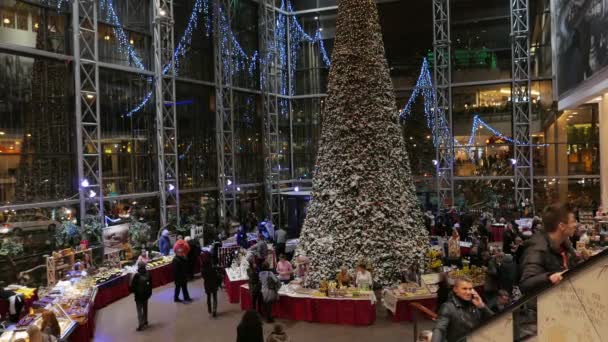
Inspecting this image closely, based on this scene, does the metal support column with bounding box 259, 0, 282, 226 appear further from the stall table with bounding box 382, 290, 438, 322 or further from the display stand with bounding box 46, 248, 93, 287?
the stall table with bounding box 382, 290, 438, 322

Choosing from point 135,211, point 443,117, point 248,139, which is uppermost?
point 443,117

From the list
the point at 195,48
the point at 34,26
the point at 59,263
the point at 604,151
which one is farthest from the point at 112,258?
the point at 604,151

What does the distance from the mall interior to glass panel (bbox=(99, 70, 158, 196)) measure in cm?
6

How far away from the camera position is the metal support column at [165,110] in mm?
16094

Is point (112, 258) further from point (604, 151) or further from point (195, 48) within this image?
point (604, 151)

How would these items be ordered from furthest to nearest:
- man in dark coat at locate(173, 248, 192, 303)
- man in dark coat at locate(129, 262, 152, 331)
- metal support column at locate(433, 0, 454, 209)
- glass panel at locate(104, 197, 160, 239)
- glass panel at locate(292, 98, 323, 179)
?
glass panel at locate(292, 98, 323, 179) → metal support column at locate(433, 0, 454, 209) → glass panel at locate(104, 197, 160, 239) → man in dark coat at locate(173, 248, 192, 303) → man in dark coat at locate(129, 262, 152, 331)

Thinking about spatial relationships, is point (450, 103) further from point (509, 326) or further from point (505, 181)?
point (509, 326)

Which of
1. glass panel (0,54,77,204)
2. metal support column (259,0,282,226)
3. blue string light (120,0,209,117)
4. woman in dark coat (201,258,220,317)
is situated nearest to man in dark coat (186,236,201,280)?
woman in dark coat (201,258,220,317)

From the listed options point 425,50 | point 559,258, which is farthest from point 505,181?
point 559,258

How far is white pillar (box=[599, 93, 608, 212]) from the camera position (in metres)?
17.4

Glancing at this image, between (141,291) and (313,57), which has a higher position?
(313,57)

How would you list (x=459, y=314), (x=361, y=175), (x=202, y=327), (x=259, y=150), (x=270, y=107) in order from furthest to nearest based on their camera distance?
(x=270, y=107), (x=259, y=150), (x=361, y=175), (x=202, y=327), (x=459, y=314)

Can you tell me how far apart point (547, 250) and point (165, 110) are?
15.1 m

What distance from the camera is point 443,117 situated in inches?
838
